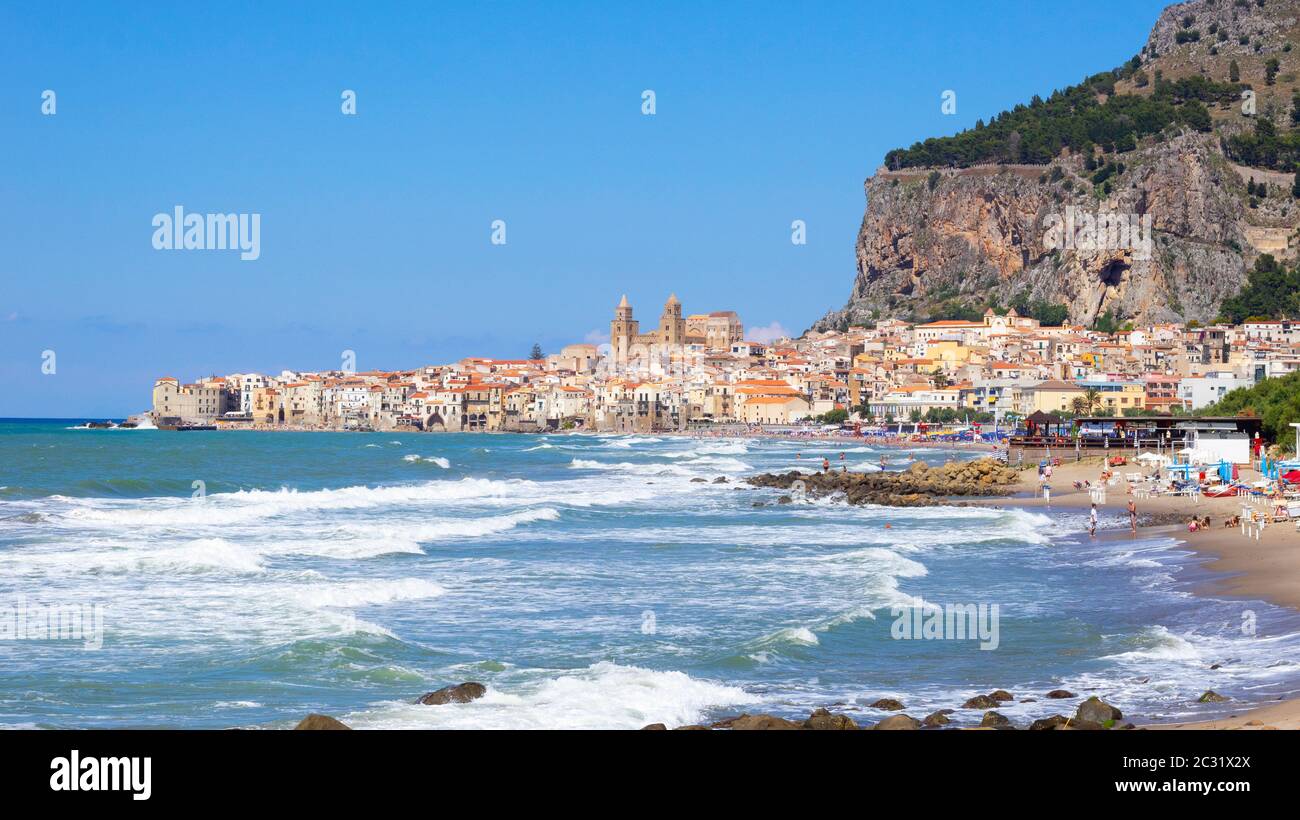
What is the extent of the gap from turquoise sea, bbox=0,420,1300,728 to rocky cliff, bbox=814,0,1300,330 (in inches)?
4522

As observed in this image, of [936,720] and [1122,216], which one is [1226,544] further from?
[1122,216]

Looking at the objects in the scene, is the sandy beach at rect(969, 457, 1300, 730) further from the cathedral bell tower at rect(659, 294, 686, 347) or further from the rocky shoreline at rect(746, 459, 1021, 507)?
the cathedral bell tower at rect(659, 294, 686, 347)

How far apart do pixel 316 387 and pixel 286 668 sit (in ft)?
483

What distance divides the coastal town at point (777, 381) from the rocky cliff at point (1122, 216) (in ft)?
22.3

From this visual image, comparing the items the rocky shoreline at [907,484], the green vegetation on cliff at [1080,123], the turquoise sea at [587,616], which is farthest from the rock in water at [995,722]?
the green vegetation on cliff at [1080,123]

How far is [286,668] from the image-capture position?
→ 14.0 m

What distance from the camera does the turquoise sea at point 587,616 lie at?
1260cm

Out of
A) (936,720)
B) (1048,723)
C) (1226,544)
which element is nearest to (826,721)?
(936,720)

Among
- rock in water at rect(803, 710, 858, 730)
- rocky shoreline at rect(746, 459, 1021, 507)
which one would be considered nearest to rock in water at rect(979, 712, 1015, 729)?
rock in water at rect(803, 710, 858, 730)

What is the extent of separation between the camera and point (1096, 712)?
11.2 metres

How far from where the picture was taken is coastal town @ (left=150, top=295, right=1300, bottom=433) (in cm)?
10738

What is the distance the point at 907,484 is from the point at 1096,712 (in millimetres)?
36323
